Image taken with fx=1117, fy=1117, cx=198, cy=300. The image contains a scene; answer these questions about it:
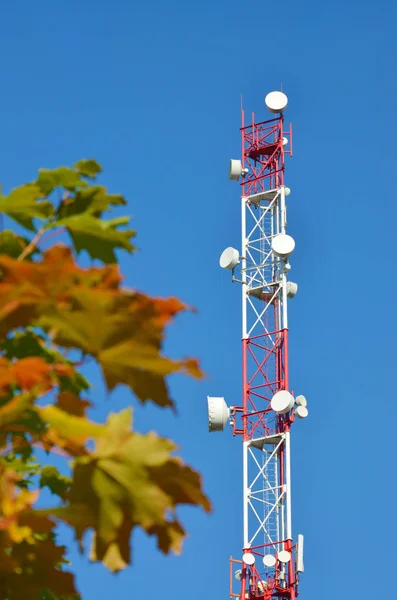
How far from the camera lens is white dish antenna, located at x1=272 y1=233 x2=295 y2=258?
37969mm

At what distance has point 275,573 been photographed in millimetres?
34188

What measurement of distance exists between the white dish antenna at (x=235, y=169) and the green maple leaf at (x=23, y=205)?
37.2 meters

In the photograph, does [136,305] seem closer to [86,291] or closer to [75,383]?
[86,291]

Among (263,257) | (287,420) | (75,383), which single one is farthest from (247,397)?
(75,383)

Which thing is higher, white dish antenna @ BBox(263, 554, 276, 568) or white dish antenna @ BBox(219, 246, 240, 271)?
white dish antenna @ BBox(219, 246, 240, 271)

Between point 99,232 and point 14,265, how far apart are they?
1.03 m

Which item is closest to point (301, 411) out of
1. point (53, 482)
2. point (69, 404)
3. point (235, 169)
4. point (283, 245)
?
point (283, 245)

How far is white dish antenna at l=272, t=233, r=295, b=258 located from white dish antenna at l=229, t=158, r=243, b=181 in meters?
3.59

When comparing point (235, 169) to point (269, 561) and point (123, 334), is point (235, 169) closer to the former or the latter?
point (269, 561)

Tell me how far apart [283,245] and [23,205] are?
113 feet

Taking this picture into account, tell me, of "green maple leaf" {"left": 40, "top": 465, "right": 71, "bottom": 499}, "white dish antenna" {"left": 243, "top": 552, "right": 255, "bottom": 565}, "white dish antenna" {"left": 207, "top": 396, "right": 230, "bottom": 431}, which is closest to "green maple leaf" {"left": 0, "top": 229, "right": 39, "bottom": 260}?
"green maple leaf" {"left": 40, "top": 465, "right": 71, "bottom": 499}

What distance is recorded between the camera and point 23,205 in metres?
3.90

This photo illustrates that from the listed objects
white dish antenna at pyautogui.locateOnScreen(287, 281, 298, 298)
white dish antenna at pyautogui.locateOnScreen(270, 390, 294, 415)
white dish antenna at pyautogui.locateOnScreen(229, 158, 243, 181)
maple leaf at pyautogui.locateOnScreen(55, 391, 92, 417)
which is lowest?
maple leaf at pyautogui.locateOnScreen(55, 391, 92, 417)

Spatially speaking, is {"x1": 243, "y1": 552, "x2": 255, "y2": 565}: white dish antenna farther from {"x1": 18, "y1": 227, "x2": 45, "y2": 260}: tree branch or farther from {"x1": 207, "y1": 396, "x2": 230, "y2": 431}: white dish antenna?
{"x1": 18, "y1": 227, "x2": 45, "y2": 260}: tree branch
